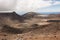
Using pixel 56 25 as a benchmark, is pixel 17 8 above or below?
above

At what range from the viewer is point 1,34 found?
112cm

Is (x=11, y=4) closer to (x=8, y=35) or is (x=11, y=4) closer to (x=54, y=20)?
Answer: (x=8, y=35)

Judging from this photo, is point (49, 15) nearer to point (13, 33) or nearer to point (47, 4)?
point (47, 4)

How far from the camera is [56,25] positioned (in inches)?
45.7

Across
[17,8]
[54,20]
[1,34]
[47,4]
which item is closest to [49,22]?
[54,20]

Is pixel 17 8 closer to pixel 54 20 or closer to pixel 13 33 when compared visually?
pixel 13 33

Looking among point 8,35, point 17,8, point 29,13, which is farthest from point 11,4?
point 8,35

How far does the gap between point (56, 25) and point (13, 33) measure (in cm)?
41

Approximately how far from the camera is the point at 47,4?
116cm

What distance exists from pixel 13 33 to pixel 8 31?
0.05 metres

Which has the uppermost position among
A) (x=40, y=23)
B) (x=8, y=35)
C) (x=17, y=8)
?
(x=17, y=8)

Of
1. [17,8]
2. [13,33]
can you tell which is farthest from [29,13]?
[13,33]

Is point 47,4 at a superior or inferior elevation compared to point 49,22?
superior

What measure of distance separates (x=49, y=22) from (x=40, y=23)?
88mm
